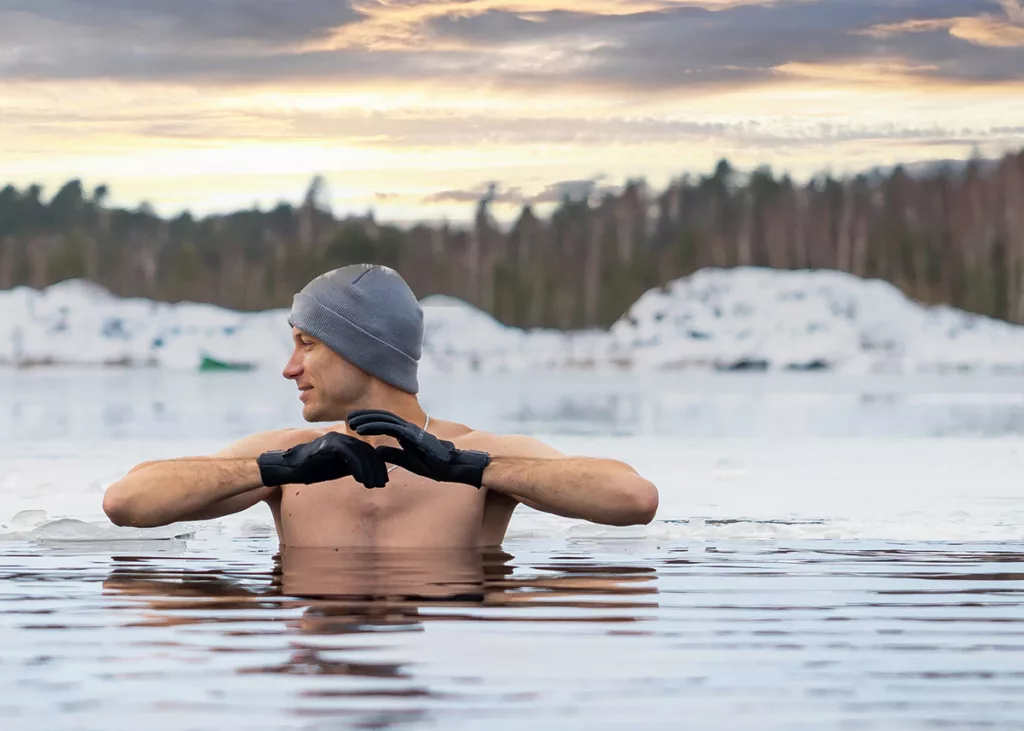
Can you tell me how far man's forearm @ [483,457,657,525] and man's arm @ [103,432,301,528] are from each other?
0.90 m

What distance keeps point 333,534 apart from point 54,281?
349ft

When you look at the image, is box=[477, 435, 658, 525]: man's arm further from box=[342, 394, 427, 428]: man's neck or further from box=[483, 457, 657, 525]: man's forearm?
box=[342, 394, 427, 428]: man's neck

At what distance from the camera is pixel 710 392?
143 feet

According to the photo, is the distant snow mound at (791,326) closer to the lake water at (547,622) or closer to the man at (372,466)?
the lake water at (547,622)

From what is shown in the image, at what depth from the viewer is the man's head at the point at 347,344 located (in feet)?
21.3

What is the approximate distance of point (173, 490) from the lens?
659 cm

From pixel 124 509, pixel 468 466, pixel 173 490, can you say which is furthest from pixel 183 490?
pixel 468 466

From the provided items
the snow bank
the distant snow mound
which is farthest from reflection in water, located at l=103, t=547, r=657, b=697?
the distant snow mound

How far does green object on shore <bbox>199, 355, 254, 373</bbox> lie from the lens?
86.8 meters

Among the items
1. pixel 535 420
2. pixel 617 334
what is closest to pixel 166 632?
pixel 535 420

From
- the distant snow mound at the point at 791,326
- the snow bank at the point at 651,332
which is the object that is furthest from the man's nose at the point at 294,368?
the distant snow mound at the point at 791,326

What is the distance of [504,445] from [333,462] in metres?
0.99

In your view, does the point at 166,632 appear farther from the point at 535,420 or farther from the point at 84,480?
the point at 535,420

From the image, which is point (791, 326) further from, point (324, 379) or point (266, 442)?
point (324, 379)
